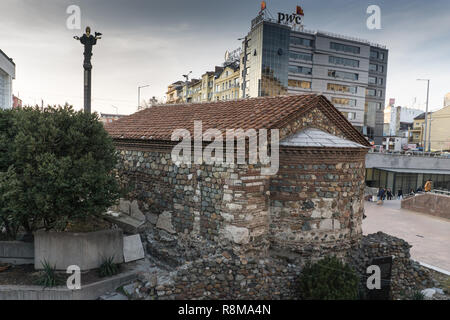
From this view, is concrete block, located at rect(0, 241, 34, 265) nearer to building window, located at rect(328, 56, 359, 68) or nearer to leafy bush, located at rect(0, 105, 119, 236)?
leafy bush, located at rect(0, 105, 119, 236)

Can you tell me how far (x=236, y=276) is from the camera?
311 inches

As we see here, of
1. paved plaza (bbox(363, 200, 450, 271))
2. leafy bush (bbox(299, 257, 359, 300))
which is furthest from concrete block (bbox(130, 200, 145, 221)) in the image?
paved plaza (bbox(363, 200, 450, 271))

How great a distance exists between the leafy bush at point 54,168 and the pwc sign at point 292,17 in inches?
1548

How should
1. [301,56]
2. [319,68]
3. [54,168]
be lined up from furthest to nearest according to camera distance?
[319,68] → [301,56] → [54,168]

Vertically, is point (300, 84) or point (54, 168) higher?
point (300, 84)

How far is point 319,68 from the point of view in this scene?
4631cm

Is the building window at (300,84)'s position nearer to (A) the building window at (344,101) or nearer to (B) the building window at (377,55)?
(A) the building window at (344,101)

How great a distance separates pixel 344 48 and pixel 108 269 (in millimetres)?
49114

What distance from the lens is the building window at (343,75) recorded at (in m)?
47.3

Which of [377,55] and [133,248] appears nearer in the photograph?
[133,248]

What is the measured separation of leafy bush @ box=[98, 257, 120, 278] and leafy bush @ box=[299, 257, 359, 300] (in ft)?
16.5

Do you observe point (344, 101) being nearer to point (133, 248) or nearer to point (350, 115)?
point (350, 115)

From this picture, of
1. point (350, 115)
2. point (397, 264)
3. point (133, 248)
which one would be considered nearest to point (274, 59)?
point (350, 115)
